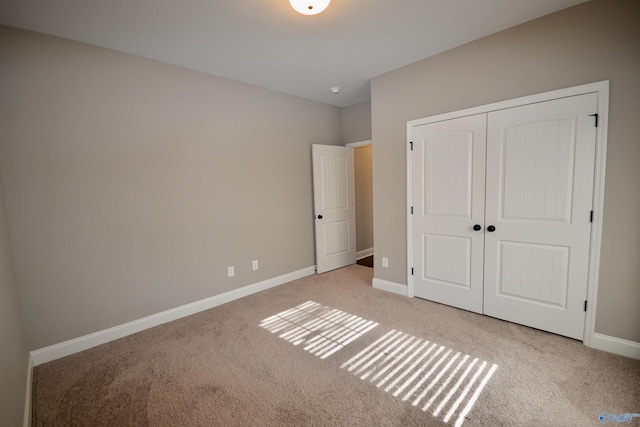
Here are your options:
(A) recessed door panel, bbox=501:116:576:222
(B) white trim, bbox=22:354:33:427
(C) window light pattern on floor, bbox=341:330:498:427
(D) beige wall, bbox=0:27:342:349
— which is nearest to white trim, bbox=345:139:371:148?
(D) beige wall, bbox=0:27:342:349

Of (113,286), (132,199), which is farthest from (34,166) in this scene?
(113,286)

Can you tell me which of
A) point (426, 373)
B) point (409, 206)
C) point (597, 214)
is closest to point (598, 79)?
point (597, 214)

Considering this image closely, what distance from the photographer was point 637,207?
6.81 feet

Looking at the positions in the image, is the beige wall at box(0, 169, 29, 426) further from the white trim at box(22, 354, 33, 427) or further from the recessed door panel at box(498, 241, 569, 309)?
the recessed door panel at box(498, 241, 569, 309)

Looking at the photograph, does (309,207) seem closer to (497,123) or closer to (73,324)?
(497,123)

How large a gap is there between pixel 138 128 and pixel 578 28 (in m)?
3.87

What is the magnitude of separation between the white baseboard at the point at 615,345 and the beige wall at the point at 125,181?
3.35 m

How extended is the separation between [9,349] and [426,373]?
2.58 meters

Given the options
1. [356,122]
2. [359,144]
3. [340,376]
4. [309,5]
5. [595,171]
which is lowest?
[340,376]

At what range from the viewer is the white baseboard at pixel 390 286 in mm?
3494

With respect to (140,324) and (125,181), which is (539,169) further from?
(140,324)

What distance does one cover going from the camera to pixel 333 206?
14.9ft

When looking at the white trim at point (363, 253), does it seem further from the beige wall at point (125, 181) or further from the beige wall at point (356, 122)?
the beige wall at point (356, 122)

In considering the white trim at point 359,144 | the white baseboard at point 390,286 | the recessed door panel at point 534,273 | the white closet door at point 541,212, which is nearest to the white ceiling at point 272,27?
the white closet door at point 541,212
